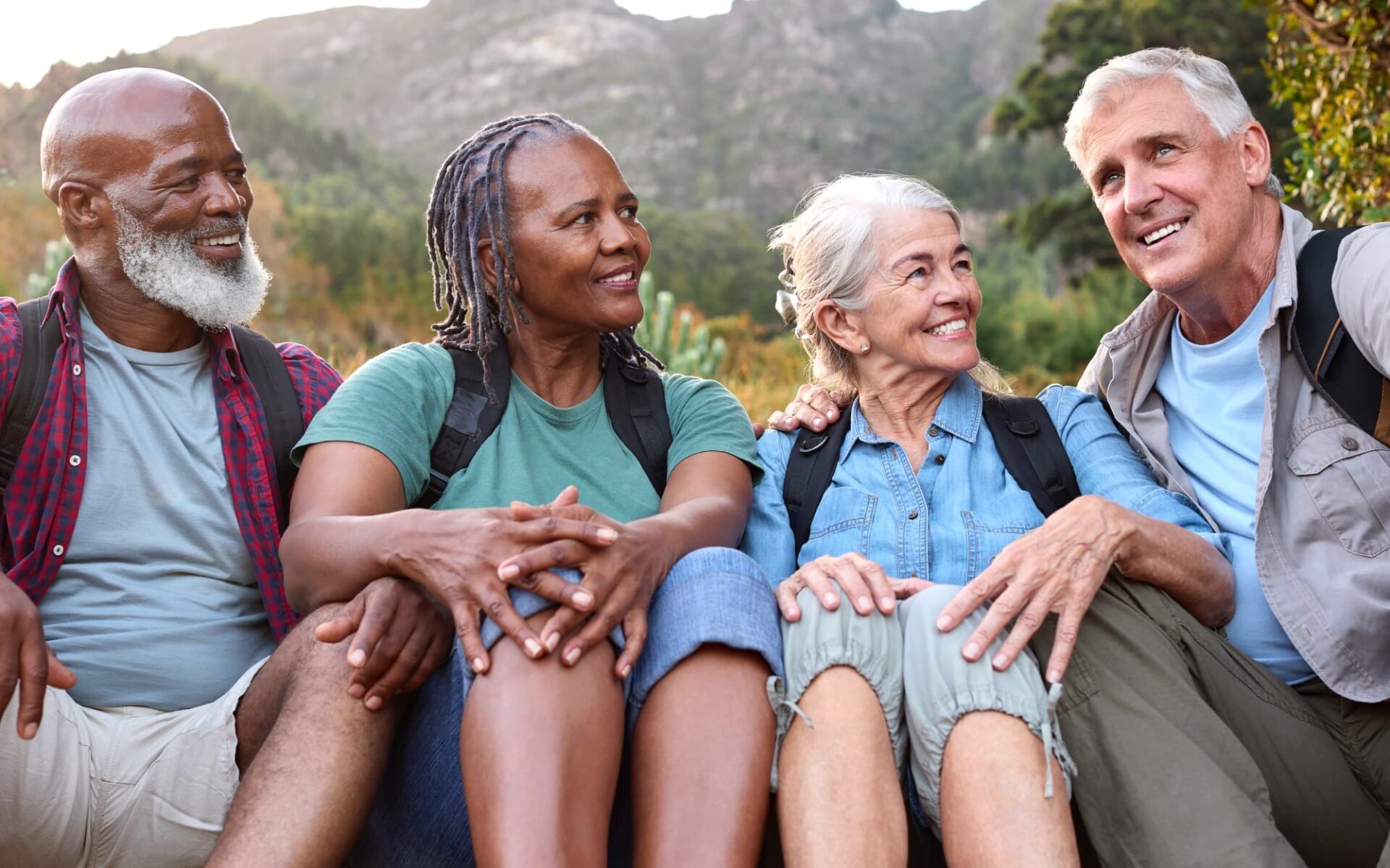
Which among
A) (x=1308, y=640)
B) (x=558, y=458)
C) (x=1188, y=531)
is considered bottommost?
(x=1308, y=640)

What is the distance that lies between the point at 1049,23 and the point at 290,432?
72.3 ft

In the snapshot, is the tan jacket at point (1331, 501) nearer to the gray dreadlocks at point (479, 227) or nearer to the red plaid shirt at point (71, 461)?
the gray dreadlocks at point (479, 227)

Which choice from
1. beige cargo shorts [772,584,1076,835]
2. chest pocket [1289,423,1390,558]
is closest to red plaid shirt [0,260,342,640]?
beige cargo shorts [772,584,1076,835]

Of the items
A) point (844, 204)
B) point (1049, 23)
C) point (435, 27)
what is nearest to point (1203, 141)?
point (844, 204)

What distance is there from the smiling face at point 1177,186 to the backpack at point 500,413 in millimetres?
1221

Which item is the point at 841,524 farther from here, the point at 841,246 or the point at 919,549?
the point at 841,246

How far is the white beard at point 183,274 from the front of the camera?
9.25 ft

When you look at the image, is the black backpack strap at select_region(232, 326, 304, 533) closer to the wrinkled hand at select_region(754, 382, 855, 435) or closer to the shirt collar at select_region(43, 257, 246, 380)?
the shirt collar at select_region(43, 257, 246, 380)

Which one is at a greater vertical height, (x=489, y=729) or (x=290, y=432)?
(x=290, y=432)

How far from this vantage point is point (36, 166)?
15.9 m

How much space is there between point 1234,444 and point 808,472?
1.02 metres

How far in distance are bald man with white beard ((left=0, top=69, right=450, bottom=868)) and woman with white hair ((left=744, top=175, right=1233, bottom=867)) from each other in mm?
794

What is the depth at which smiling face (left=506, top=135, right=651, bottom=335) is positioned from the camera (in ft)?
9.71

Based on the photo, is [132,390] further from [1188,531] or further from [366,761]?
[1188,531]
